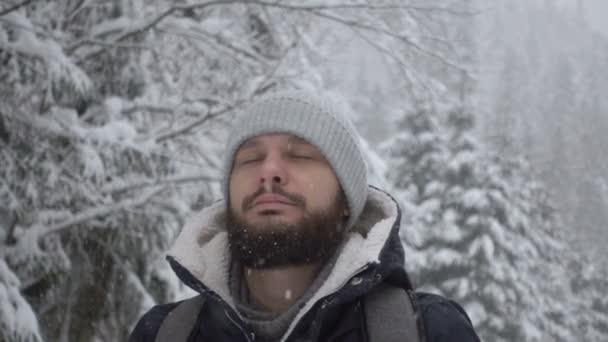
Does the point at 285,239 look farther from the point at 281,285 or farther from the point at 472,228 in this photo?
the point at 472,228

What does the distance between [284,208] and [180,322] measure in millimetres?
497

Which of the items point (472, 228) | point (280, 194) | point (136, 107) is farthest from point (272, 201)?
point (472, 228)

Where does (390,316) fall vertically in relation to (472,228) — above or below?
above

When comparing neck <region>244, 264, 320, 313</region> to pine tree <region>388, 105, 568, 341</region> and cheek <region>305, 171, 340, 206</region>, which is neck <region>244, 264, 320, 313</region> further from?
pine tree <region>388, 105, 568, 341</region>

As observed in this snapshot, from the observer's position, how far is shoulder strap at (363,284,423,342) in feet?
4.90

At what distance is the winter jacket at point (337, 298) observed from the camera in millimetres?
1596

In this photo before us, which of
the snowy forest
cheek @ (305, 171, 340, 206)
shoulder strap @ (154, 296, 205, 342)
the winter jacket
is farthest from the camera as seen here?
the snowy forest

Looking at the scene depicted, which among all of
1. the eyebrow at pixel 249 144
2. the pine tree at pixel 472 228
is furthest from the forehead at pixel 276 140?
the pine tree at pixel 472 228

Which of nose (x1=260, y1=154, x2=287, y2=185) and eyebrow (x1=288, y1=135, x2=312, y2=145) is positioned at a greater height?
eyebrow (x1=288, y1=135, x2=312, y2=145)

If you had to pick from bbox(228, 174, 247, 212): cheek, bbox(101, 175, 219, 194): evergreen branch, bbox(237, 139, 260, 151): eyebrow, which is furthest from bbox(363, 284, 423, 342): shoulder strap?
bbox(101, 175, 219, 194): evergreen branch

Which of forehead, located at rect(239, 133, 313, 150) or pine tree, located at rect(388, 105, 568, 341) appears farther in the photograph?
pine tree, located at rect(388, 105, 568, 341)

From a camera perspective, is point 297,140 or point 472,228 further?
point 472,228

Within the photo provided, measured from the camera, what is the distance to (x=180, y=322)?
6.05 ft

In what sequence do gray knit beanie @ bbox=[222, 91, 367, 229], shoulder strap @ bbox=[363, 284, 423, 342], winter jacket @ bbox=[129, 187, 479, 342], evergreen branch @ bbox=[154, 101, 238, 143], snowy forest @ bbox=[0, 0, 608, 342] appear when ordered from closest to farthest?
shoulder strap @ bbox=[363, 284, 423, 342] < winter jacket @ bbox=[129, 187, 479, 342] < gray knit beanie @ bbox=[222, 91, 367, 229] < snowy forest @ bbox=[0, 0, 608, 342] < evergreen branch @ bbox=[154, 101, 238, 143]
